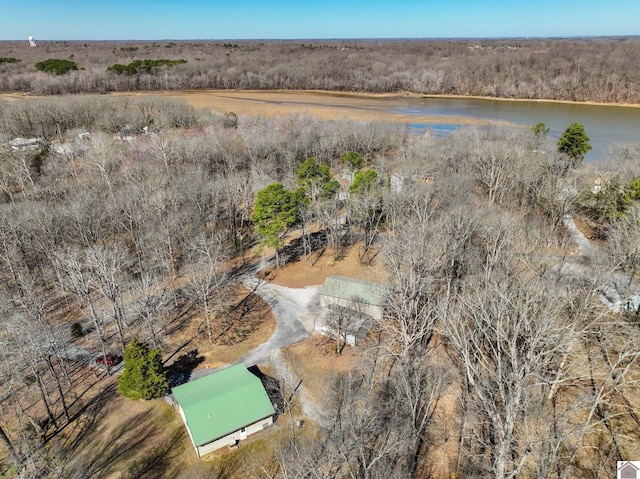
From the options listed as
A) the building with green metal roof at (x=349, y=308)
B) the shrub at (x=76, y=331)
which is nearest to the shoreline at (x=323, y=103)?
the building with green metal roof at (x=349, y=308)

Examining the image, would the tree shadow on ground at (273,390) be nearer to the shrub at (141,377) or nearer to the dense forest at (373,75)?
the shrub at (141,377)

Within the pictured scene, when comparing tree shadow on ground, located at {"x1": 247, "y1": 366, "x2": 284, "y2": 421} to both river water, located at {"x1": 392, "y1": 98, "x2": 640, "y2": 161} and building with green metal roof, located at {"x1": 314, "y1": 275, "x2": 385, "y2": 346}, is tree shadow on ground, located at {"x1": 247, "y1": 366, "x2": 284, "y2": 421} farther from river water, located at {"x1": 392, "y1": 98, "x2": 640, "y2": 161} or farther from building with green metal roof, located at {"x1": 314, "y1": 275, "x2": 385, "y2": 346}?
river water, located at {"x1": 392, "y1": 98, "x2": 640, "y2": 161}

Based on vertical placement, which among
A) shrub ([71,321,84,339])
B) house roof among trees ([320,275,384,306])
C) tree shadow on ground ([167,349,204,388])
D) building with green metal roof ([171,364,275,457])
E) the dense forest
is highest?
the dense forest

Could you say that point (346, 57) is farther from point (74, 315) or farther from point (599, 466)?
point (599, 466)

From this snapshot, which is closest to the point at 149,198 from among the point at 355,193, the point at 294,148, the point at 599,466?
the point at 355,193

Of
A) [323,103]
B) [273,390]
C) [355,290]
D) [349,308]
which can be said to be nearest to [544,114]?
[323,103]

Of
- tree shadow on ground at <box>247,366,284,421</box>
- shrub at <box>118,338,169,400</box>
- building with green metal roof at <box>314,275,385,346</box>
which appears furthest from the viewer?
building with green metal roof at <box>314,275,385,346</box>

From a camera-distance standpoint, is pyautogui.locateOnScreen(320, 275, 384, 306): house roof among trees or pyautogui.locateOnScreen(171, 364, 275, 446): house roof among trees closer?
pyautogui.locateOnScreen(171, 364, 275, 446): house roof among trees

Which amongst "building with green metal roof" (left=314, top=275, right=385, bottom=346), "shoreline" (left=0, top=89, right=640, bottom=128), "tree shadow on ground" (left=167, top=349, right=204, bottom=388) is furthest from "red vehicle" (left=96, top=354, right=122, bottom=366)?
"shoreline" (left=0, top=89, right=640, bottom=128)
